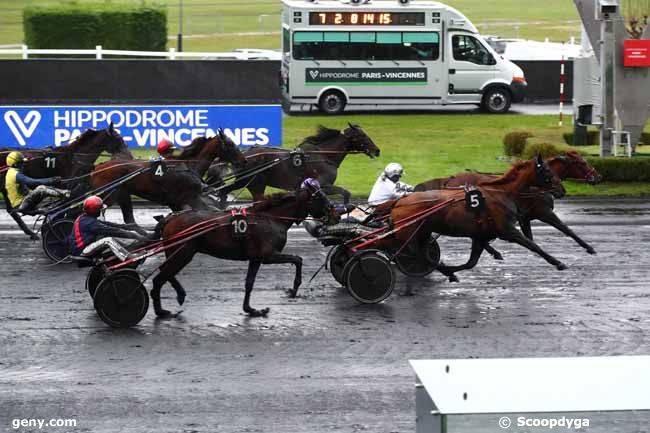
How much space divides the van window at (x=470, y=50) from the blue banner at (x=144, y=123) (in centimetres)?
886

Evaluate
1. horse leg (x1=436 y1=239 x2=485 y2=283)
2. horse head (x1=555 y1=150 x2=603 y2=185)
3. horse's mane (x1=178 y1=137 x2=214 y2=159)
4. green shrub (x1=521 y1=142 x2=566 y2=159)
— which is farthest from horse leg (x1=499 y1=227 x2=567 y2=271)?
green shrub (x1=521 y1=142 x2=566 y2=159)

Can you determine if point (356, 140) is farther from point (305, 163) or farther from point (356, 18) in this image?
point (356, 18)

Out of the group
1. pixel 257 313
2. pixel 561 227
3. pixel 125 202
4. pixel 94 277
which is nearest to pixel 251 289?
pixel 257 313

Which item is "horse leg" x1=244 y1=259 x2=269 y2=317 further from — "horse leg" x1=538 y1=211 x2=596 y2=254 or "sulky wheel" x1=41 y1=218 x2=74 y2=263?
"horse leg" x1=538 y1=211 x2=596 y2=254

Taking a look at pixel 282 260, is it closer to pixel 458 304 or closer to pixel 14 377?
pixel 458 304

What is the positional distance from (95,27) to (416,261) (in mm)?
24183

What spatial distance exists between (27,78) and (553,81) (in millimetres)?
14004

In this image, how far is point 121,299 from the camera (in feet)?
36.1

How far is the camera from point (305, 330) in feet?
36.7

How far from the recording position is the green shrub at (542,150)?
19.8m

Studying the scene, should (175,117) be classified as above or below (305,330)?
above

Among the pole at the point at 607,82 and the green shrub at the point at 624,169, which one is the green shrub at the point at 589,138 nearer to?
the pole at the point at 607,82

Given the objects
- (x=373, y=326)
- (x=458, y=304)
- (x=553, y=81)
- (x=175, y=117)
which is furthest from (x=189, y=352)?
(x=553, y=81)

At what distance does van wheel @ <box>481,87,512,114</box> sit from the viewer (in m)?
29.1
